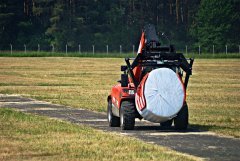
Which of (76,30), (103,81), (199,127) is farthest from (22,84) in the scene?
(76,30)

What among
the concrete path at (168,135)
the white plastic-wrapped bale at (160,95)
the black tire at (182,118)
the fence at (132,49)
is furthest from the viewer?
the fence at (132,49)

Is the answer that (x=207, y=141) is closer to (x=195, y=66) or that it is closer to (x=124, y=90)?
(x=124, y=90)

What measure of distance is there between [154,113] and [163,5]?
12363 cm

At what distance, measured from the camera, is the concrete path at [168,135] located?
20.8m

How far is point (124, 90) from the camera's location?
26219 millimetres

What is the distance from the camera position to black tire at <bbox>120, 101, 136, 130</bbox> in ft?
84.1

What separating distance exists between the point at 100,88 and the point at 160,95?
85.4 ft

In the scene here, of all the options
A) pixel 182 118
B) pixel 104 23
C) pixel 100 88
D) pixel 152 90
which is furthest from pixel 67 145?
pixel 104 23

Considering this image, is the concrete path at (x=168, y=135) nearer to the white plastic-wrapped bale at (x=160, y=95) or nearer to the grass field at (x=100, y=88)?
the white plastic-wrapped bale at (x=160, y=95)

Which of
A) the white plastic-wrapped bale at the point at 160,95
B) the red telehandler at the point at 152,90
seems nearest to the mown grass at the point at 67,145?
the red telehandler at the point at 152,90

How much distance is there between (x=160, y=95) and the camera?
24.9 m

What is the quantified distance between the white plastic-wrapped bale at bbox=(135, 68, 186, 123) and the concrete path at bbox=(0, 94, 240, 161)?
22.7 inches

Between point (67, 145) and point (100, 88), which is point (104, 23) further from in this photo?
point (67, 145)

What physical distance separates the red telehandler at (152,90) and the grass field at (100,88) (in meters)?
1.61
